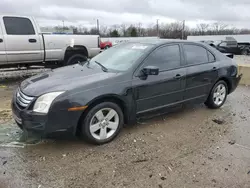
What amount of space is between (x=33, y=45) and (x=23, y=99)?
4.98m

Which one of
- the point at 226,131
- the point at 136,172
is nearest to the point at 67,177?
the point at 136,172

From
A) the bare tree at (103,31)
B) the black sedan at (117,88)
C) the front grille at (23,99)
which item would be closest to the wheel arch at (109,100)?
the black sedan at (117,88)

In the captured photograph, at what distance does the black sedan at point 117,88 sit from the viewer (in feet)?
11.2

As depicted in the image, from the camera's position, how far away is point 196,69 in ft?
16.0

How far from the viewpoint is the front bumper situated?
10.9 ft

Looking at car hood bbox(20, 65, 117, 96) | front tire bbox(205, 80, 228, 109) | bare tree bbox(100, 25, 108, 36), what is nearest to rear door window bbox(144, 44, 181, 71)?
car hood bbox(20, 65, 117, 96)

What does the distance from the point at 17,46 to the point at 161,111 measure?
537 centimetres

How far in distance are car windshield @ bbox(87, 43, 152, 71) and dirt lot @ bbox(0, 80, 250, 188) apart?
1.11 metres

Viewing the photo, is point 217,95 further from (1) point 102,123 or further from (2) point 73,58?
(2) point 73,58

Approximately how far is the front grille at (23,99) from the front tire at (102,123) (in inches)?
30.3

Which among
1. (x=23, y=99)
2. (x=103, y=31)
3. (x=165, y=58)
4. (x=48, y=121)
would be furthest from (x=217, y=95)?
(x=103, y=31)

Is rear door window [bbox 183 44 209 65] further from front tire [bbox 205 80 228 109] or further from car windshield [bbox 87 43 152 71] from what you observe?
car windshield [bbox 87 43 152 71]

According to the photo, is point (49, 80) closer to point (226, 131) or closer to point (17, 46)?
point (226, 131)

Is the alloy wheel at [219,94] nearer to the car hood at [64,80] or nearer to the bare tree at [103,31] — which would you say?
the car hood at [64,80]
